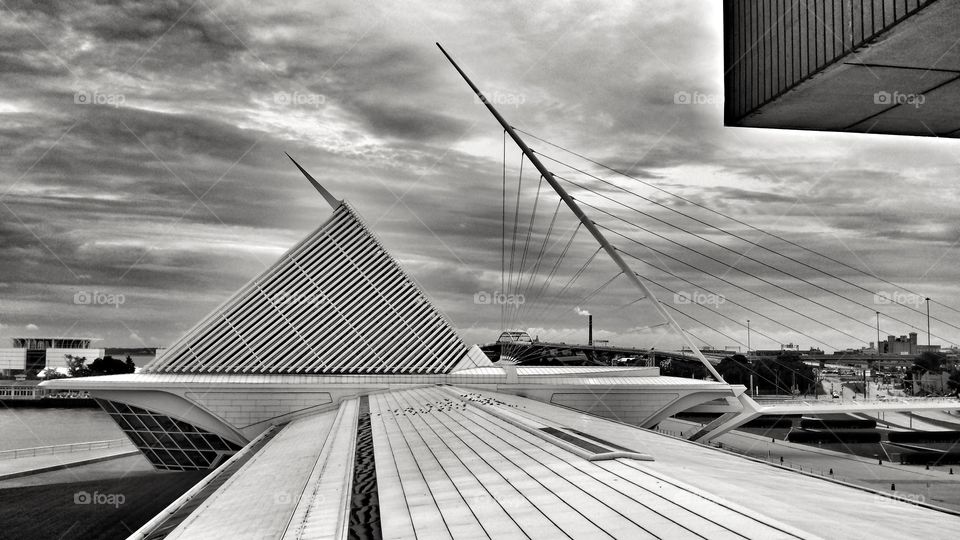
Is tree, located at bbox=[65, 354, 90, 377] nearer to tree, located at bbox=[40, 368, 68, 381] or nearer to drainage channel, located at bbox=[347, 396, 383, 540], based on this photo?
tree, located at bbox=[40, 368, 68, 381]

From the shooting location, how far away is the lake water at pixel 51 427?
175 ft

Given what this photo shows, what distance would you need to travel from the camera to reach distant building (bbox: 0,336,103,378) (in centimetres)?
13050

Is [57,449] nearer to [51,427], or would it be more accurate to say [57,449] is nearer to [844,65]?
[51,427]

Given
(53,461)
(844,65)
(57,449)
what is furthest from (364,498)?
(57,449)

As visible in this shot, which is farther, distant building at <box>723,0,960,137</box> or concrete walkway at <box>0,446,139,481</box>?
concrete walkway at <box>0,446,139,481</box>

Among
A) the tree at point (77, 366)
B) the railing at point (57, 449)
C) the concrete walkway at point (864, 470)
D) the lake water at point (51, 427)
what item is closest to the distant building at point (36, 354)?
the tree at point (77, 366)

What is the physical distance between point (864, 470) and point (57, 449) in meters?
46.5

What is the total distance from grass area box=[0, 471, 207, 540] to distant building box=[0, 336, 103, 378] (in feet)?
373

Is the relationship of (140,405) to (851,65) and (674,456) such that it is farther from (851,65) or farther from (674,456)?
(851,65)

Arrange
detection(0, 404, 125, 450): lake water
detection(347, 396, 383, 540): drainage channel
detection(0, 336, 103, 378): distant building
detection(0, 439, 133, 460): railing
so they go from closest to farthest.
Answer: detection(347, 396, 383, 540): drainage channel, detection(0, 439, 133, 460): railing, detection(0, 404, 125, 450): lake water, detection(0, 336, 103, 378): distant building

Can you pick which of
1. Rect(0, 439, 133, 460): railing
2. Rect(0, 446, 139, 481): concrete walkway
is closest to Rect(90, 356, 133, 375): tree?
Rect(0, 439, 133, 460): railing

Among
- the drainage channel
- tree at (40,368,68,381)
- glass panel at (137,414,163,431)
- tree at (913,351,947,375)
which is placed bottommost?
tree at (40,368,68,381)

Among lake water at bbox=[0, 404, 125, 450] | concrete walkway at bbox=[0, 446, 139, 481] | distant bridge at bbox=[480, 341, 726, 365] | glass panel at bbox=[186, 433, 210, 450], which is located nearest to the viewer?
glass panel at bbox=[186, 433, 210, 450]

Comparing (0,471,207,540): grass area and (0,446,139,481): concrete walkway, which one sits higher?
(0,446,139,481): concrete walkway
